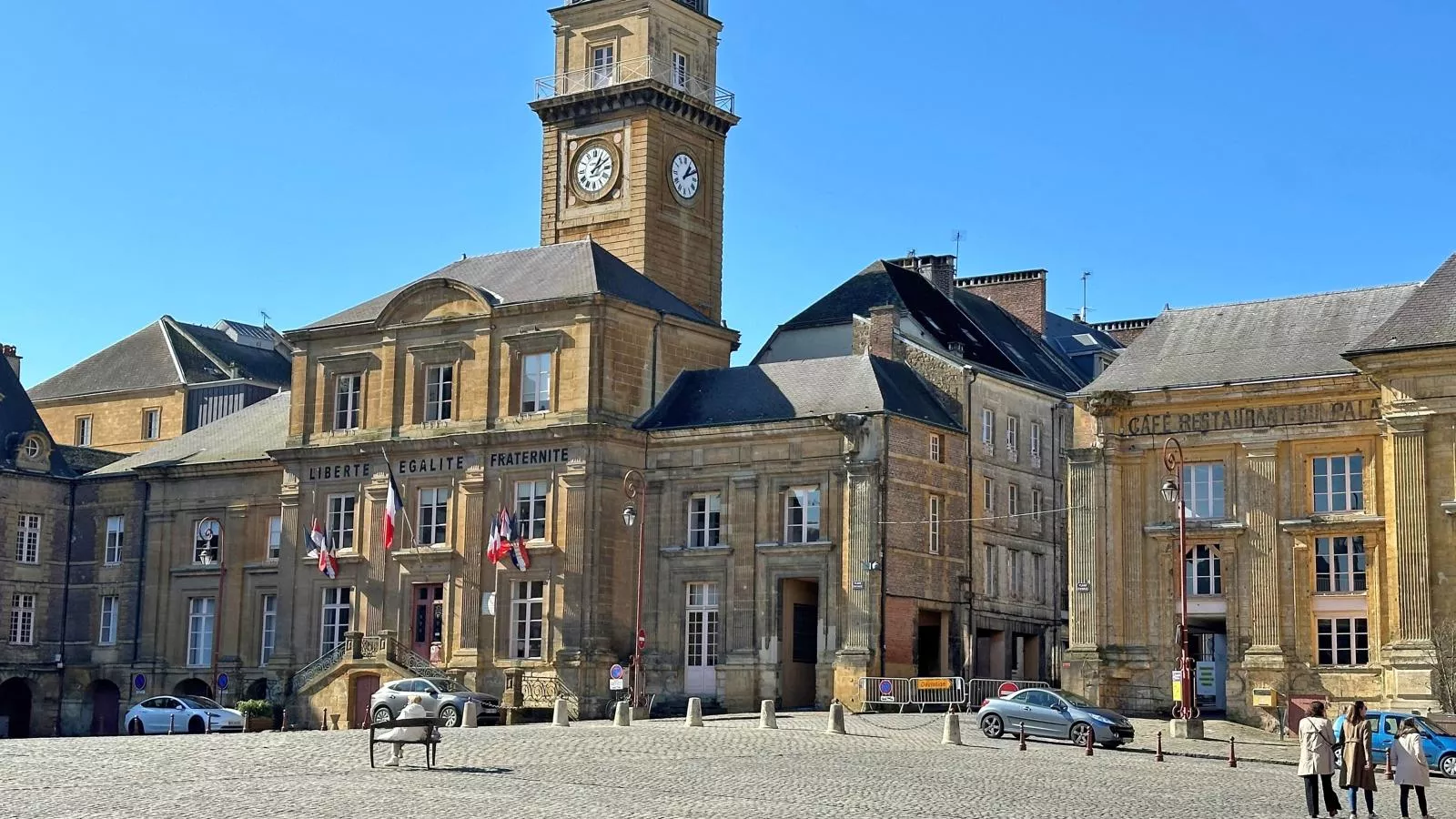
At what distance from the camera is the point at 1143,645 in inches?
1778

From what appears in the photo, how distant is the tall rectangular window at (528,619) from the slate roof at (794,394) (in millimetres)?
4990

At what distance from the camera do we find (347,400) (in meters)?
57.9

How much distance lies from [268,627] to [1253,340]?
29021 mm

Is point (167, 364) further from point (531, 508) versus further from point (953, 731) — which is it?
point (953, 731)

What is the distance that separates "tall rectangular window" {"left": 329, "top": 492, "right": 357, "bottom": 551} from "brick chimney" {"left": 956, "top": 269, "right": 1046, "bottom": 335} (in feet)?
69.3

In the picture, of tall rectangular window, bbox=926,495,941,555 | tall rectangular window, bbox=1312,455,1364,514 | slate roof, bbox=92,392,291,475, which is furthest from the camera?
slate roof, bbox=92,392,291,475

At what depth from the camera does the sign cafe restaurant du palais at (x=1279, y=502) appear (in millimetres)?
41938

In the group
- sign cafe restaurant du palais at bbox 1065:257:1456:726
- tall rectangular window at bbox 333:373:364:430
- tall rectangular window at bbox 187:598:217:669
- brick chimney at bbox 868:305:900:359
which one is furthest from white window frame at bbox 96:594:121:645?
sign cafe restaurant du palais at bbox 1065:257:1456:726

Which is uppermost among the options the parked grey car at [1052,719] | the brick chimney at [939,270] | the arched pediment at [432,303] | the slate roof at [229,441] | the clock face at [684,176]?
the clock face at [684,176]

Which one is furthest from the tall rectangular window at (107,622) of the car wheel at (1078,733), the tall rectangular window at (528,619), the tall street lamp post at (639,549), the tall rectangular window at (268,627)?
the car wheel at (1078,733)

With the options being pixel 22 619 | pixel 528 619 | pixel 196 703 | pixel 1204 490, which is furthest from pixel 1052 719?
pixel 22 619

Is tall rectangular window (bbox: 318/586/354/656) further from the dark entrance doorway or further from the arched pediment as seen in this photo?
the dark entrance doorway

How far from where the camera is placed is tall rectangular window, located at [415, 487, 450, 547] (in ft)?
182

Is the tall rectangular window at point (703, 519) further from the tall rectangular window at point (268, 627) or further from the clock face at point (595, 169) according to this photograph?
the tall rectangular window at point (268, 627)
